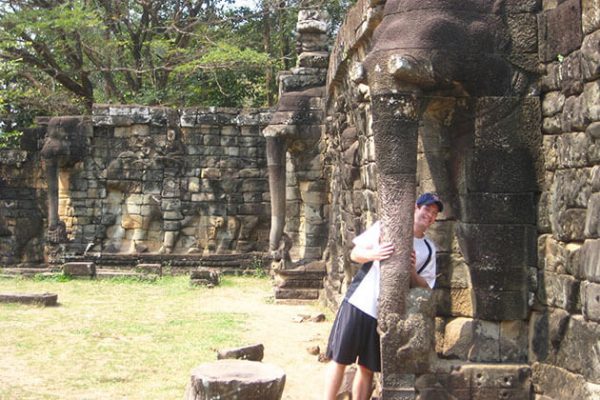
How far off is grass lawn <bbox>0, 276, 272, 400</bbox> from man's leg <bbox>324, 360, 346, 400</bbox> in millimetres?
1760

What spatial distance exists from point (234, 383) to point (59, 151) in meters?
11.9

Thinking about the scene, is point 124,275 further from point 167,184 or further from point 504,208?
point 504,208

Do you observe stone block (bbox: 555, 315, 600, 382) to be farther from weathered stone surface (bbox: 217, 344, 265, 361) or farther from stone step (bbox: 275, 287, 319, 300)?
stone step (bbox: 275, 287, 319, 300)

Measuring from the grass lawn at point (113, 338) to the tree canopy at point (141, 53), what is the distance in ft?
29.1

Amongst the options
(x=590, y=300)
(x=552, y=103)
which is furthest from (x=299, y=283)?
(x=590, y=300)

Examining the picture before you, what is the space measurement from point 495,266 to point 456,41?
5.09 ft

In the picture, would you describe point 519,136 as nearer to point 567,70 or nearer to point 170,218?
point 567,70

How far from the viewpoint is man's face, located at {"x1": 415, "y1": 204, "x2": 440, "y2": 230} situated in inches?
190

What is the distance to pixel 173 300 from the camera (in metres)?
11.7

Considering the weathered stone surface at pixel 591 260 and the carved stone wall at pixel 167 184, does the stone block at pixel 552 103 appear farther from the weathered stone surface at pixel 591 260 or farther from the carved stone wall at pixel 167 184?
the carved stone wall at pixel 167 184

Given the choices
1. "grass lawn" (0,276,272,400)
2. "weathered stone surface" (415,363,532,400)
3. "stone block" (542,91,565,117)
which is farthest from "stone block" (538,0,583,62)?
"grass lawn" (0,276,272,400)

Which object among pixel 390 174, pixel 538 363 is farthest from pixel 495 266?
pixel 390 174

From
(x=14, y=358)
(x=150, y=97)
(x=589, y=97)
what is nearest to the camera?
(x=589, y=97)

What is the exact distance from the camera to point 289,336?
905 cm
